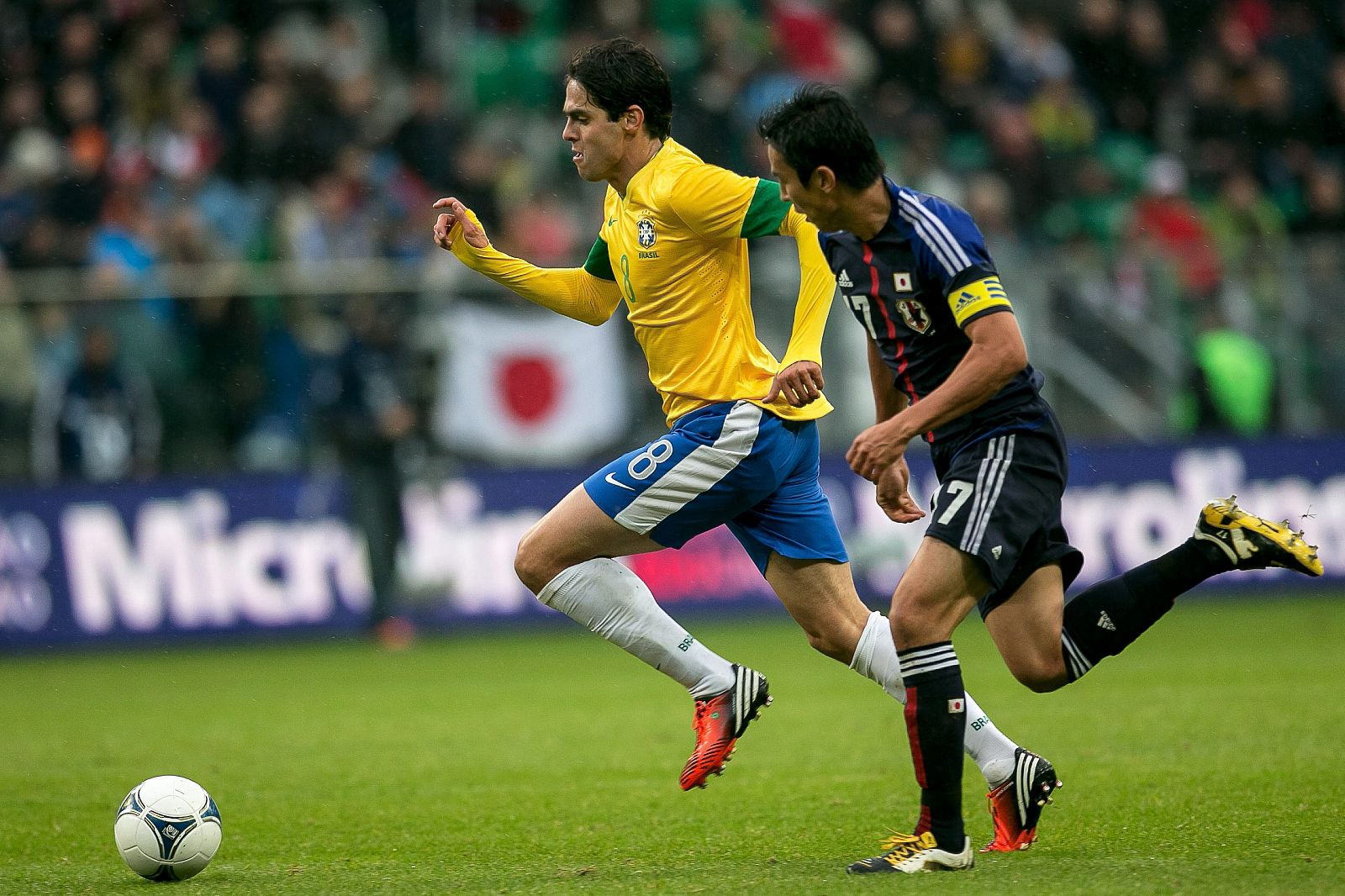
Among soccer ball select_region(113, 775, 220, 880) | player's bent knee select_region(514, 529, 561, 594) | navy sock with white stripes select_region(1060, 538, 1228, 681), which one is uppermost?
player's bent knee select_region(514, 529, 561, 594)

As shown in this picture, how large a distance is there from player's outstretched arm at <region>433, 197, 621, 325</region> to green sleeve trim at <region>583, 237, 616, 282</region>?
2 centimetres

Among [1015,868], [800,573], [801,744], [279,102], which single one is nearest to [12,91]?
[279,102]

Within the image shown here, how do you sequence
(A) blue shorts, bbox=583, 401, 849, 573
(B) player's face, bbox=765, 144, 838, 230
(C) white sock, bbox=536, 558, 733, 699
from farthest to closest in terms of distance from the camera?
(C) white sock, bbox=536, 558, 733, 699, (A) blue shorts, bbox=583, 401, 849, 573, (B) player's face, bbox=765, 144, 838, 230

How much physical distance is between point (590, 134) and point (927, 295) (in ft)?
4.84

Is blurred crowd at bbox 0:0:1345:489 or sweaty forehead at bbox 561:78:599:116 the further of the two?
blurred crowd at bbox 0:0:1345:489

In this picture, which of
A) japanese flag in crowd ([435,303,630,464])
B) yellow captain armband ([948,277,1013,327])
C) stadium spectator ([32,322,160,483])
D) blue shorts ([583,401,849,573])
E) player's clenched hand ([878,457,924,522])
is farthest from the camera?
japanese flag in crowd ([435,303,630,464])

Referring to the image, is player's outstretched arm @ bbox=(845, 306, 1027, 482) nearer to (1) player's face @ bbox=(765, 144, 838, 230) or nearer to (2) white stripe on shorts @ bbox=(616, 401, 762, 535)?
(1) player's face @ bbox=(765, 144, 838, 230)

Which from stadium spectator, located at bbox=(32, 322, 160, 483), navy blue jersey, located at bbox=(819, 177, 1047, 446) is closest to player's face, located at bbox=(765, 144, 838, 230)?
navy blue jersey, located at bbox=(819, 177, 1047, 446)

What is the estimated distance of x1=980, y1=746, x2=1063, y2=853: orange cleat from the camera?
5371 mm

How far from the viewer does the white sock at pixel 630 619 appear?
593 centimetres

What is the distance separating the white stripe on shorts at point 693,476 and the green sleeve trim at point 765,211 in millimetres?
685

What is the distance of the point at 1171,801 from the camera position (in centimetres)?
606

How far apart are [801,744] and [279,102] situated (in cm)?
972

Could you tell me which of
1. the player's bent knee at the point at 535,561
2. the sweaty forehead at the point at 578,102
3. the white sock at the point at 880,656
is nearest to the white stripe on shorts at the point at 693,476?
the player's bent knee at the point at 535,561
